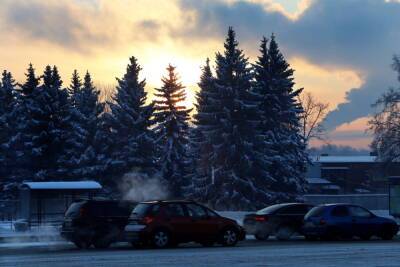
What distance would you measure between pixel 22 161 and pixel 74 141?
455 cm

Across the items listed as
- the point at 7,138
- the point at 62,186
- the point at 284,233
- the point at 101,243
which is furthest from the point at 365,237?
the point at 7,138

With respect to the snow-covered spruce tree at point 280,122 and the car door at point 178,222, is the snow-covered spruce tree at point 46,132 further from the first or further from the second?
the car door at point 178,222

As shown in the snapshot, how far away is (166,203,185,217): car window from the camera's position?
2163cm

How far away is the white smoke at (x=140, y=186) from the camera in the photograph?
174 ft

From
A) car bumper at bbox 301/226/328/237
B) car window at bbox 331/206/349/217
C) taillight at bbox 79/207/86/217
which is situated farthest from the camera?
car window at bbox 331/206/349/217

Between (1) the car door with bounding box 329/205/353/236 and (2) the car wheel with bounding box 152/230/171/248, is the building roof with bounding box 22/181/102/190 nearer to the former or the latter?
(1) the car door with bounding box 329/205/353/236

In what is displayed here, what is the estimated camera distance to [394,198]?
3622cm

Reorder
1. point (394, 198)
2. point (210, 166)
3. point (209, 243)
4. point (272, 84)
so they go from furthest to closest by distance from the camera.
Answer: point (272, 84) < point (210, 166) < point (394, 198) < point (209, 243)

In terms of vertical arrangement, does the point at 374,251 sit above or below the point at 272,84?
below

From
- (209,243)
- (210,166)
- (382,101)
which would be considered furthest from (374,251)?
(382,101)

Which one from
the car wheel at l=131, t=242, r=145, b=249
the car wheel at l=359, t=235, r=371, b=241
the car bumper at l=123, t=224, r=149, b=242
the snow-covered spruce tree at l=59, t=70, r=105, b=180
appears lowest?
the car wheel at l=359, t=235, r=371, b=241

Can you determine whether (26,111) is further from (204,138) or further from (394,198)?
(394,198)

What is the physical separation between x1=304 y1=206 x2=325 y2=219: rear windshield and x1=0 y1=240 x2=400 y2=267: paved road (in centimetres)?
424

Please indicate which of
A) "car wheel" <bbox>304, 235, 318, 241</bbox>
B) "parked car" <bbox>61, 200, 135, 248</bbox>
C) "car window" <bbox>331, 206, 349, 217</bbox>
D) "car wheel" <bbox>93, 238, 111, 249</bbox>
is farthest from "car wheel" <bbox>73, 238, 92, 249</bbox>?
"car window" <bbox>331, 206, 349, 217</bbox>
